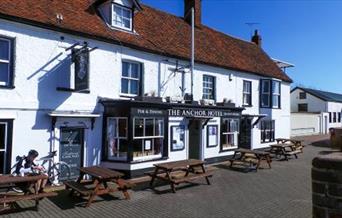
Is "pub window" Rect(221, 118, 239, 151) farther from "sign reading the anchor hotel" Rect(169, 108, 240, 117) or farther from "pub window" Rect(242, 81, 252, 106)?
"pub window" Rect(242, 81, 252, 106)

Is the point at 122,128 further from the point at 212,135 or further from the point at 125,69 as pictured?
the point at 212,135

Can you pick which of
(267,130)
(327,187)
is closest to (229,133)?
(267,130)

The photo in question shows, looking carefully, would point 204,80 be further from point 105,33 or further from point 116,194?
point 116,194

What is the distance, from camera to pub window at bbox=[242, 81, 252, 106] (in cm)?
2345

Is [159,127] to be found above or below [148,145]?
above

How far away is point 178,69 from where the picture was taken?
1800 cm

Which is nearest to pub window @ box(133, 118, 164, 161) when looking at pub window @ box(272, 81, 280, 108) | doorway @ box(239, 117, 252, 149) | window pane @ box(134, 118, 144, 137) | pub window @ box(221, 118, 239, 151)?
window pane @ box(134, 118, 144, 137)

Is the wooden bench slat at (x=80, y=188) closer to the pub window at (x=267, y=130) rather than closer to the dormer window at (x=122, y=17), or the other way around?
the dormer window at (x=122, y=17)

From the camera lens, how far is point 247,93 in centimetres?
2367

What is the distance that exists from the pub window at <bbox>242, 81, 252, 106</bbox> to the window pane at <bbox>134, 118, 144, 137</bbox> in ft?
33.8

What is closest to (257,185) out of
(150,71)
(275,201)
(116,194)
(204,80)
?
(275,201)

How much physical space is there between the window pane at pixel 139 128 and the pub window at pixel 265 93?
1247 cm

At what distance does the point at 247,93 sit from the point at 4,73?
15743mm

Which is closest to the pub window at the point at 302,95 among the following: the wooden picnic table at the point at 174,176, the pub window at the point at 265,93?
the pub window at the point at 265,93
